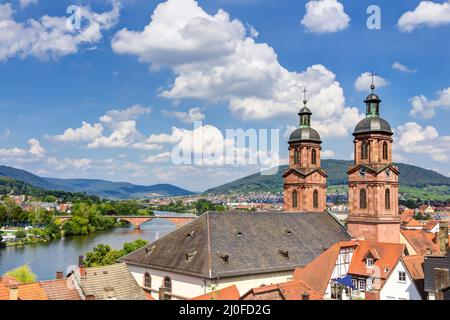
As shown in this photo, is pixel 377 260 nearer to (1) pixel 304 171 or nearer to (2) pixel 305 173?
(2) pixel 305 173

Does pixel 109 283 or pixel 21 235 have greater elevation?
pixel 109 283

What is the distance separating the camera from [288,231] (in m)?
32.9

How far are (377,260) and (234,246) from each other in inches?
391

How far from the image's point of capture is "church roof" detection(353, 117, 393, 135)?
133ft

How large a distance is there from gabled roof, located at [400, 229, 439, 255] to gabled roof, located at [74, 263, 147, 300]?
27.6 m

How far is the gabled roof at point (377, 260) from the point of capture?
30.5 m

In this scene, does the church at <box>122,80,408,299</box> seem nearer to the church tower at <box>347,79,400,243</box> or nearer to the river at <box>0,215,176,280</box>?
the church tower at <box>347,79,400,243</box>

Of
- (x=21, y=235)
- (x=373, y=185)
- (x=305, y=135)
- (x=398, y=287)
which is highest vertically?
(x=305, y=135)

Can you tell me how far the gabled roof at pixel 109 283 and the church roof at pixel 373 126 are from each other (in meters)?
24.0

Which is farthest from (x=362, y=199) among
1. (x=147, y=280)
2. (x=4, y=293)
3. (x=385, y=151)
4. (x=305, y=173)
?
(x=4, y=293)

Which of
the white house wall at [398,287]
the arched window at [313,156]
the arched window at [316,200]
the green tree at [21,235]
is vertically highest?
the arched window at [313,156]

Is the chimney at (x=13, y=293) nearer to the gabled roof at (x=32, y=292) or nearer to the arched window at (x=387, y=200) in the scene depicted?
the gabled roof at (x=32, y=292)

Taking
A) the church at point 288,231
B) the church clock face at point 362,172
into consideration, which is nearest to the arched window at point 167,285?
the church at point 288,231
